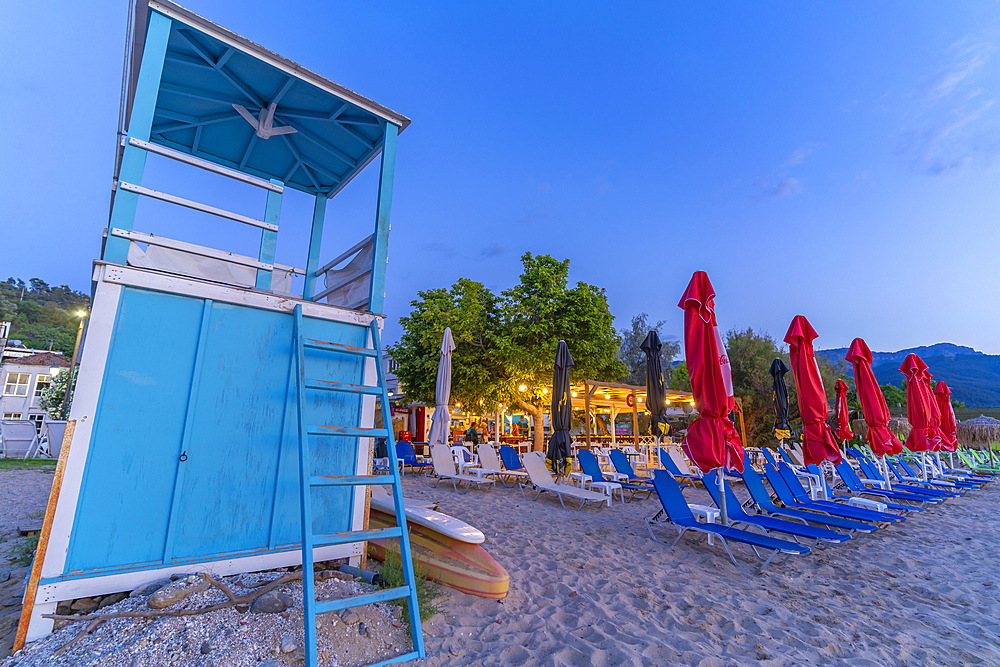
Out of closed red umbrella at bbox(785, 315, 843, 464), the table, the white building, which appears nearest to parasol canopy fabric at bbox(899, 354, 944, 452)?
closed red umbrella at bbox(785, 315, 843, 464)

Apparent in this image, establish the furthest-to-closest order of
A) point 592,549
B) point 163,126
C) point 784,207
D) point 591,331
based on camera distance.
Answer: point 784,207, point 591,331, point 592,549, point 163,126

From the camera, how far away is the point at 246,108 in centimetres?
419

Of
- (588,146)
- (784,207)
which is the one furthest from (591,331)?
(588,146)

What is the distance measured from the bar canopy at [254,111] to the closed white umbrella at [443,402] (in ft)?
19.1

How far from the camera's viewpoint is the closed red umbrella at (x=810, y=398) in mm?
6055

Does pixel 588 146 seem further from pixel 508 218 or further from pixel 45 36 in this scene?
pixel 45 36

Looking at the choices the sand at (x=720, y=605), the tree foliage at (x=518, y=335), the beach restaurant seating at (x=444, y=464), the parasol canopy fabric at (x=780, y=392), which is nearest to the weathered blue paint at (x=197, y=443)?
the sand at (x=720, y=605)

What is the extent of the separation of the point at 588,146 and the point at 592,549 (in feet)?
159

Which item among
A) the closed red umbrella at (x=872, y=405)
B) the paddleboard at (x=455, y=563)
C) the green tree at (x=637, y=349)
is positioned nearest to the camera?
the paddleboard at (x=455, y=563)

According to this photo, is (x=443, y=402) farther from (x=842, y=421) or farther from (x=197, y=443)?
(x=842, y=421)

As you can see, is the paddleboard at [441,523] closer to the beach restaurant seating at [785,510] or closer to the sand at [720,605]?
the sand at [720,605]

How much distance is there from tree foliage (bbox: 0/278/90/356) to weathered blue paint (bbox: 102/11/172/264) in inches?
1941

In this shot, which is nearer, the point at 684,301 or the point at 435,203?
the point at 684,301

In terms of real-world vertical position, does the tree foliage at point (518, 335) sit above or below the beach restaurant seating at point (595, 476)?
above
